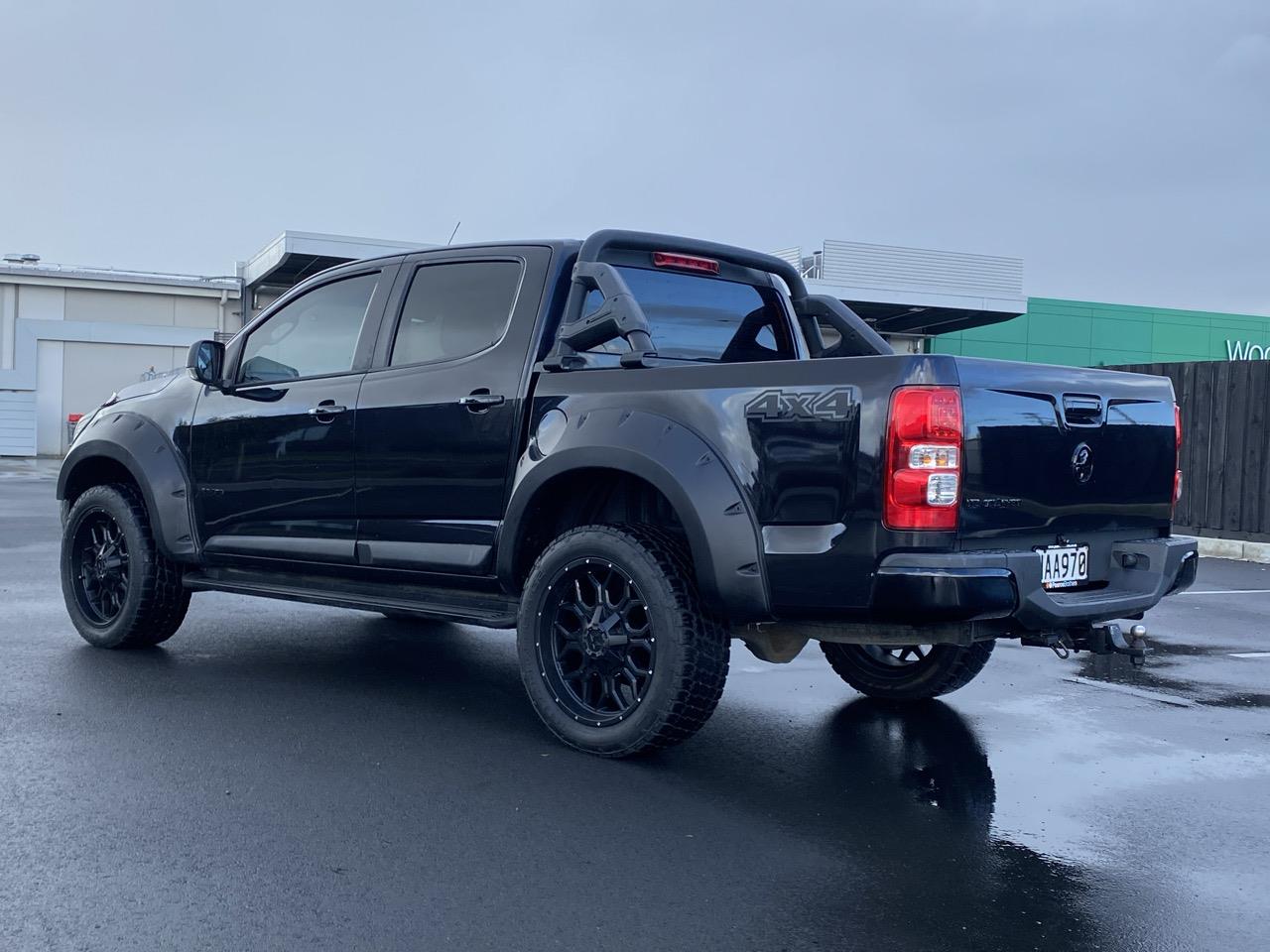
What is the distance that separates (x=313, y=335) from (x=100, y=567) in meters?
1.75

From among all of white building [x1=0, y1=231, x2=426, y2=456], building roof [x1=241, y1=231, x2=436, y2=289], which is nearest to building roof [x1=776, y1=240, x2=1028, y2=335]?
building roof [x1=241, y1=231, x2=436, y2=289]

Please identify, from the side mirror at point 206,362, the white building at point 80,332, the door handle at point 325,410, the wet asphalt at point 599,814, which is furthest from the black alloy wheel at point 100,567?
the white building at point 80,332

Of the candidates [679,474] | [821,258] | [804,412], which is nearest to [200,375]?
[679,474]

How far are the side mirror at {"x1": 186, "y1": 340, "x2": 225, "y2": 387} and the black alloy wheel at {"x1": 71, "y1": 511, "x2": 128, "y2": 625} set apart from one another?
90cm

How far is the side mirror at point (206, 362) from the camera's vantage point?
6242mm

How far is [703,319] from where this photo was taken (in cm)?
568

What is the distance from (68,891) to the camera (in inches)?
129

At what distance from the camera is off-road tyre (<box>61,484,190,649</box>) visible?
6.41 meters

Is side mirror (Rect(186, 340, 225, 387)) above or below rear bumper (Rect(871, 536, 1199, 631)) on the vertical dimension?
above

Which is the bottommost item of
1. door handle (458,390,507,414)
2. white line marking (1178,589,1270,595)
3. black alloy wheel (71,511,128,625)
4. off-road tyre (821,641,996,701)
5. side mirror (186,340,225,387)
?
white line marking (1178,589,1270,595)

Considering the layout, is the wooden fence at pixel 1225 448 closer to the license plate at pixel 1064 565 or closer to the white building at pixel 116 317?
the license plate at pixel 1064 565

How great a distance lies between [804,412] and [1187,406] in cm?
1218

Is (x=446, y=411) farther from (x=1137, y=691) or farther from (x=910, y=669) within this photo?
(x=1137, y=691)

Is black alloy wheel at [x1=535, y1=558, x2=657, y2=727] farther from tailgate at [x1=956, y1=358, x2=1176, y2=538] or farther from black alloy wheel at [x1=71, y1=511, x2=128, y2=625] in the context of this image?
black alloy wheel at [x1=71, y1=511, x2=128, y2=625]
